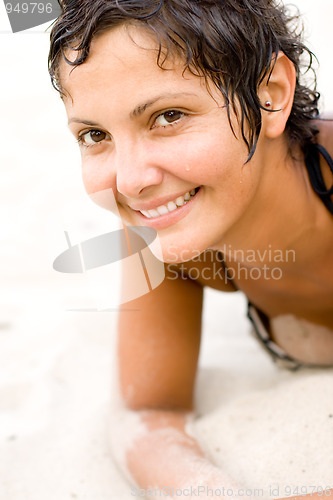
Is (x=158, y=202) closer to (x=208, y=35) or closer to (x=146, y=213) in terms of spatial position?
(x=146, y=213)

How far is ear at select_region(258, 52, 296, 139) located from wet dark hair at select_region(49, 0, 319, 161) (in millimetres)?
33

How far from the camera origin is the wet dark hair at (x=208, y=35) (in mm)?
1186

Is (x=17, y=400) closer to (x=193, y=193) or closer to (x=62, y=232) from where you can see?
(x=62, y=232)

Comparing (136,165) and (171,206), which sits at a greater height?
(136,165)

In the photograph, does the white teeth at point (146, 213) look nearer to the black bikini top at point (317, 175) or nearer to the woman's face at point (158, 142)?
the woman's face at point (158, 142)

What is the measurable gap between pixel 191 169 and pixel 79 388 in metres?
1.10

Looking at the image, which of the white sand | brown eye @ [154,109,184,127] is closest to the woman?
brown eye @ [154,109,184,127]

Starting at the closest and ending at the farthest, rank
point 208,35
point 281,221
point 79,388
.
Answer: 1. point 208,35
2. point 281,221
3. point 79,388

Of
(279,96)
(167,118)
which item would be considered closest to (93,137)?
(167,118)

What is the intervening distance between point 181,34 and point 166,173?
0.94 ft

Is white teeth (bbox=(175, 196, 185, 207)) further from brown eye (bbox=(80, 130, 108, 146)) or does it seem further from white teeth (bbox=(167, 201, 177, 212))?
brown eye (bbox=(80, 130, 108, 146))

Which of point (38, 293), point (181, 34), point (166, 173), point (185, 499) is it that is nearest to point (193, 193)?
point (166, 173)

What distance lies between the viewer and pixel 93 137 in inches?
53.2

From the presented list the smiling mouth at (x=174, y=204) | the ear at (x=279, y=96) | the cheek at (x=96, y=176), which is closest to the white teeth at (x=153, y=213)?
the smiling mouth at (x=174, y=204)
